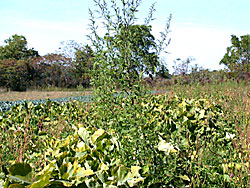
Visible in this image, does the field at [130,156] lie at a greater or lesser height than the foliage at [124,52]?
lesser

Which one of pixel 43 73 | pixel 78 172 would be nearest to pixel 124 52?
pixel 78 172

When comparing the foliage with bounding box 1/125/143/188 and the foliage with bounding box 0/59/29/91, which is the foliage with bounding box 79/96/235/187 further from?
the foliage with bounding box 0/59/29/91

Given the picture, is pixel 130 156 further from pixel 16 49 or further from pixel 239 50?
pixel 16 49

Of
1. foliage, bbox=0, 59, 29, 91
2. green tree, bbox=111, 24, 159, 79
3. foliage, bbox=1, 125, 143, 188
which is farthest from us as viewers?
foliage, bbox=0, 59, 29, 91

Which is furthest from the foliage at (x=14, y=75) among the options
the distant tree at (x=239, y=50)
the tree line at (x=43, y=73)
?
the distant tree at (x=239, y=50)

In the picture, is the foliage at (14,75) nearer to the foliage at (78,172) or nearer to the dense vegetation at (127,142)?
the dense vegetation at (127,142)

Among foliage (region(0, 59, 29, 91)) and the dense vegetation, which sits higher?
foliage (region(0, 59, 29, 91))

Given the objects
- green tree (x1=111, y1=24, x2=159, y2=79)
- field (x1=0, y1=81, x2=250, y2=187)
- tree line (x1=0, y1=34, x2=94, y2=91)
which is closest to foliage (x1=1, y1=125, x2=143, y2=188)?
field (x1=0, y1=81, x2=250, y2=187)

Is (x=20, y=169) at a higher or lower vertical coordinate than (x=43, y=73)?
lower

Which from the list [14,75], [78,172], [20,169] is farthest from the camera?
[14,75]

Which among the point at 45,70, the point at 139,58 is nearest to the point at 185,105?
the point at 139,58

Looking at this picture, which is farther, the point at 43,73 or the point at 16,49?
the point at 16,49

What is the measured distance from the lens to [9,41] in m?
39.0

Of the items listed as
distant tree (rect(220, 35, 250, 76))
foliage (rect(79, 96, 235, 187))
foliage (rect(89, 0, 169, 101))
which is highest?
distant tree (rect(220, 35, 250, 76))
